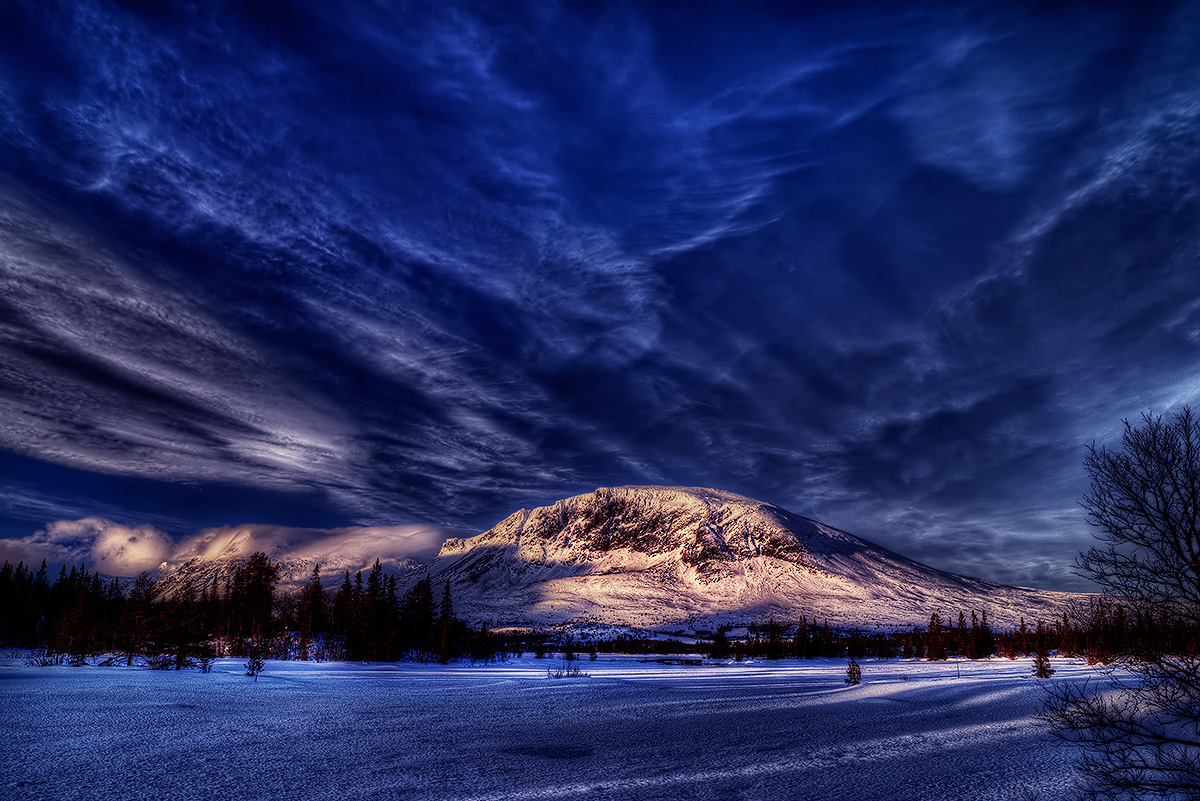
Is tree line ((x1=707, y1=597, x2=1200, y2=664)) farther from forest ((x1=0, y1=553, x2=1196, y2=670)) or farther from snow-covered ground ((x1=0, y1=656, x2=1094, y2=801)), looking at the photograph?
snow-covered ground ((x1=0, y1=656, x2=1094, y2=801))

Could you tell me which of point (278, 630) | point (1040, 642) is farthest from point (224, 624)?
point (1040, 642)

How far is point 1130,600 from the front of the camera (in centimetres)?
1204

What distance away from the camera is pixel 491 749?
44.4ft

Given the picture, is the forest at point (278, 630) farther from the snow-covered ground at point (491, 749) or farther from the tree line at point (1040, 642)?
the snow-covered ground at point (491, 749)

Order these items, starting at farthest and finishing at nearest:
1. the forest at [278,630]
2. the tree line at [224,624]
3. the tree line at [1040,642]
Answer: the tree line at [224,624]
the forest at [278,630]
the tree line at [1040,642]

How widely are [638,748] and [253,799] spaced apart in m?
8.64

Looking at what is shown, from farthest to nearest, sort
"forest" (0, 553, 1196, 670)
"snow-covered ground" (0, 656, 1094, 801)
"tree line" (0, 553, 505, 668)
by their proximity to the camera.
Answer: "tree line" (0, 553, 505, 668), "forest" (0, 553, 1196, 670), "snow-covered ground" (0, 656, 1094, 801)

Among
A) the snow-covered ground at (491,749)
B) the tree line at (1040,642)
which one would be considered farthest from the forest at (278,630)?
the snow-covered ground at (491,749)

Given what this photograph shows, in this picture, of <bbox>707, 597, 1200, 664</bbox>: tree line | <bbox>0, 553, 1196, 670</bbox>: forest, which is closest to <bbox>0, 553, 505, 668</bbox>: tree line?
<bbox>0, 553, 1196, 670</bbox>: forest

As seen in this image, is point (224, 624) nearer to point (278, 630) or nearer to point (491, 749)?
point (278, 630)

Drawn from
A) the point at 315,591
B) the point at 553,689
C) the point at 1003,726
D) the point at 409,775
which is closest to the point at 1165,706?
the point at 1003,726

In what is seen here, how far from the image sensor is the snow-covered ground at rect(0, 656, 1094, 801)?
9.88 metres

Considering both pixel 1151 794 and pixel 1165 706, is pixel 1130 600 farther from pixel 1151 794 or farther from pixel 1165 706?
pixel 1151 794

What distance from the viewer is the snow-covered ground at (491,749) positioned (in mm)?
9883
